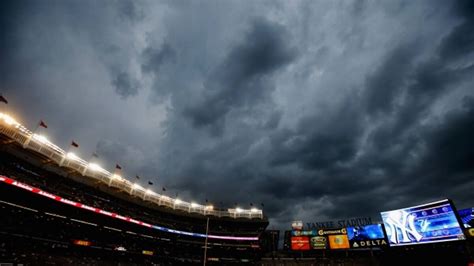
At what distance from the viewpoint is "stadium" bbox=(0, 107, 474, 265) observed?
27.0 metres

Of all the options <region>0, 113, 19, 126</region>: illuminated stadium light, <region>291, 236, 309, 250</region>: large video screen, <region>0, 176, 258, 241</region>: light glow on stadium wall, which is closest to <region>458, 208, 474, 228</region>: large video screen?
<region>291, 236, 309, 250</region>: large video screen

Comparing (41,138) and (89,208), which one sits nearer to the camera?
(41,138)

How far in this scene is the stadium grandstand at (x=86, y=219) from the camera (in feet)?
87.2

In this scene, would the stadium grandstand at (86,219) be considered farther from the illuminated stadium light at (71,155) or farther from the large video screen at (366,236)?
the large video screen at (366,236)

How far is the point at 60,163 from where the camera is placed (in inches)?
1187

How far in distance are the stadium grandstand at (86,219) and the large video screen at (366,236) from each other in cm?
2373

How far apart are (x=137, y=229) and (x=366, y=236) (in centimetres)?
4826

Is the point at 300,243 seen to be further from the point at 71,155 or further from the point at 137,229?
the point at 71,155

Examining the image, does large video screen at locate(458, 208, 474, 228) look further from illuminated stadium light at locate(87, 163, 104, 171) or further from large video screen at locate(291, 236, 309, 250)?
illuminated stadium light at locate(87, 163, 104, 171)

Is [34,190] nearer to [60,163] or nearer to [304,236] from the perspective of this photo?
[60,163]

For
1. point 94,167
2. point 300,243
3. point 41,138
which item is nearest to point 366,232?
point 300,243

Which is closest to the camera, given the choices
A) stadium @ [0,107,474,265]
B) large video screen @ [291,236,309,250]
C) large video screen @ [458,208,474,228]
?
stadium @ [0,107,474,265]

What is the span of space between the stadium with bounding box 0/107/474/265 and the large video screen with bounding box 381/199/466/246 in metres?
0.14

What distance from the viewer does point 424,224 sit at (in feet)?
98.6
